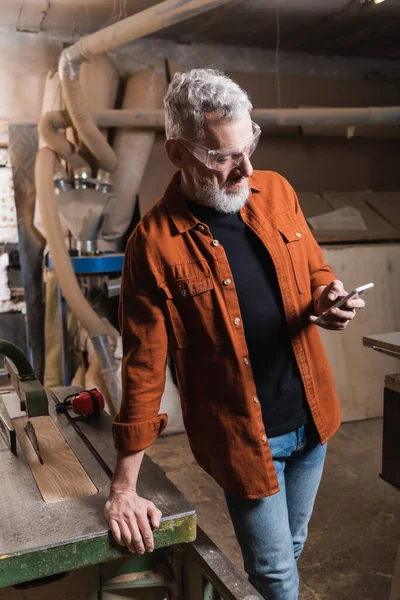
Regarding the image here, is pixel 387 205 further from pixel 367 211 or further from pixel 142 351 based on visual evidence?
pixel 142 351

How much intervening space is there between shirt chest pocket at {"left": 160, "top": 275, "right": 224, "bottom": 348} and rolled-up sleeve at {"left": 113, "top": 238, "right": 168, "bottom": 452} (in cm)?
3

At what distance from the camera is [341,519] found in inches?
102

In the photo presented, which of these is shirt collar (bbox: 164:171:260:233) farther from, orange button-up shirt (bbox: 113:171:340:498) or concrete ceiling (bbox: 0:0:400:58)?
concrete ceiling (bbox: 0:0:400:58)

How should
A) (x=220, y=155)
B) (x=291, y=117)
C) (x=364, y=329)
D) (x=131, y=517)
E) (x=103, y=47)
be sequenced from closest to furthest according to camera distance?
(x=131, y=517), (x=220, y=155), (x=103, y=47), (x=364, y=329), (x=291, y=117)

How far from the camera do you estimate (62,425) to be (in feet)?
5.09

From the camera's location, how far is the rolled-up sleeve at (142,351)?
1.22 m

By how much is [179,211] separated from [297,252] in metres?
0.31

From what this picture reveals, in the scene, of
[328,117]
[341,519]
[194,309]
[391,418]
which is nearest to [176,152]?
[194,309]

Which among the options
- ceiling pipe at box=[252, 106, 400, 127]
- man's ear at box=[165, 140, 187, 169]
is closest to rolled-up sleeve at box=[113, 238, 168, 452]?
man's ear at box=[165, 140, 187, 169]

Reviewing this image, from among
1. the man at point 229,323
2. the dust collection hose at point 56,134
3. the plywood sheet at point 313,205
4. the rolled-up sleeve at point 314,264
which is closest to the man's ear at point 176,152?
the man at point 229,323

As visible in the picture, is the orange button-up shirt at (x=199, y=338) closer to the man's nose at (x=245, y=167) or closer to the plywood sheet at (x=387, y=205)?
the man's nose at (x=245, y=167)

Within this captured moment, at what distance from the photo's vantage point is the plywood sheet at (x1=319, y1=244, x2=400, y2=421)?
3756mm

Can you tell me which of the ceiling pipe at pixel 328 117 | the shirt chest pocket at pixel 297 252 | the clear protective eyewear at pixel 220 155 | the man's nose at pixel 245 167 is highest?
the ceiling pipe at pixel 328 117

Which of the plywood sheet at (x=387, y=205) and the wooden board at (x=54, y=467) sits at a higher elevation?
the plywood sheet at (x=387, y=205)
